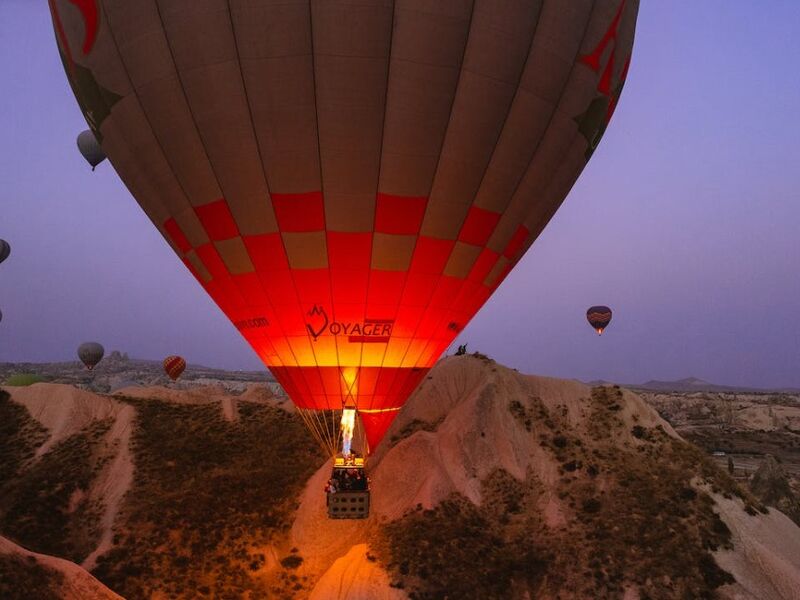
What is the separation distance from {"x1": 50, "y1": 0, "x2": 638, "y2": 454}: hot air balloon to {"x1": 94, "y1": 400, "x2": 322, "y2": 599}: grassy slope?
12326 mm

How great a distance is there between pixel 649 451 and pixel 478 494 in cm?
1037

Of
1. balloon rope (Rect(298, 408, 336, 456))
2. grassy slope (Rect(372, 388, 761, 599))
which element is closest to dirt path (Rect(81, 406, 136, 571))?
grassy slope (Rect(372, 388, 761, 599))

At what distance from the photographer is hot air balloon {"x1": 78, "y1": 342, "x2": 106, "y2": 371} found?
59719 mm

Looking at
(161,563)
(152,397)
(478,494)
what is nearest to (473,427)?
(478,494)

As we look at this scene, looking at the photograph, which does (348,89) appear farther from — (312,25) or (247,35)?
(247,35)

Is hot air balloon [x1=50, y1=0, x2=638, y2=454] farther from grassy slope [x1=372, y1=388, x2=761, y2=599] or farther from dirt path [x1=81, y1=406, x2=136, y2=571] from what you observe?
dirt path [x1=81, y1=406, x2=136, y2=571]

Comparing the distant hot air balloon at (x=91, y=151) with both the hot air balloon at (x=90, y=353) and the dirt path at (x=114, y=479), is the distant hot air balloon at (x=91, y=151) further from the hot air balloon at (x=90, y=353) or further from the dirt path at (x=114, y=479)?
the hot air balloon at (x=90, y=353)

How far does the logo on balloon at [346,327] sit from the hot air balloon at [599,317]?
3965 cm

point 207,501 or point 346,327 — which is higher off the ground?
point 346,327

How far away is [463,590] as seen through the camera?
23.0 meters

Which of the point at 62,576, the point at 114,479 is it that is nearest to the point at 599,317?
the point at 114,479

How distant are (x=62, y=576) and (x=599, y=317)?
44.4 metres

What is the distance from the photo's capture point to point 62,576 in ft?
60.8

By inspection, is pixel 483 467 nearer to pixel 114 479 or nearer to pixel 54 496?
pixel 114 479
